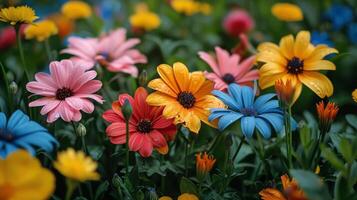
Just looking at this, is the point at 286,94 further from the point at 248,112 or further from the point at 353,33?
the point at 353,33

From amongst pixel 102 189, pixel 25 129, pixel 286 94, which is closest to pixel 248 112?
pixel 286 94

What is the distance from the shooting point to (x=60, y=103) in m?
1.11

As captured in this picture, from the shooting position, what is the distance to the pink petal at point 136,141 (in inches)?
42.4

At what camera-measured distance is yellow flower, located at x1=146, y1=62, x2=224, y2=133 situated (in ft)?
3.56

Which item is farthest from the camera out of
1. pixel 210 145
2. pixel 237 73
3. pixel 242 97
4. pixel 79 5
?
pixel 79 5

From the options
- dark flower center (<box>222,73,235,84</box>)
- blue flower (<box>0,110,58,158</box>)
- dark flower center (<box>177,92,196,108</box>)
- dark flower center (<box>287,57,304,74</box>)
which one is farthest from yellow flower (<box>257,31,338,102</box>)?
blue flower (<box>0,110,58,158</box>)

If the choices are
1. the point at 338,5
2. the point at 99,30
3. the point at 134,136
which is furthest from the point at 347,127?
the point at 99,30

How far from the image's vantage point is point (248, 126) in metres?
1.04

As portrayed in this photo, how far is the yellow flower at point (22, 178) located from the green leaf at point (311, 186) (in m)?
0.45

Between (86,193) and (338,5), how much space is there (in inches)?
54.6

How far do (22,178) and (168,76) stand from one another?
44 centimetres

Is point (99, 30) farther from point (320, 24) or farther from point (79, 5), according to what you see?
point (320, 24)

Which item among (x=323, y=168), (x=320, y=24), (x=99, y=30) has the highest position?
(x=320, y=24)

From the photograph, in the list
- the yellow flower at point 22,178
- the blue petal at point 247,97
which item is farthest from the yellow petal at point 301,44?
the yellow flower at point 22,178
